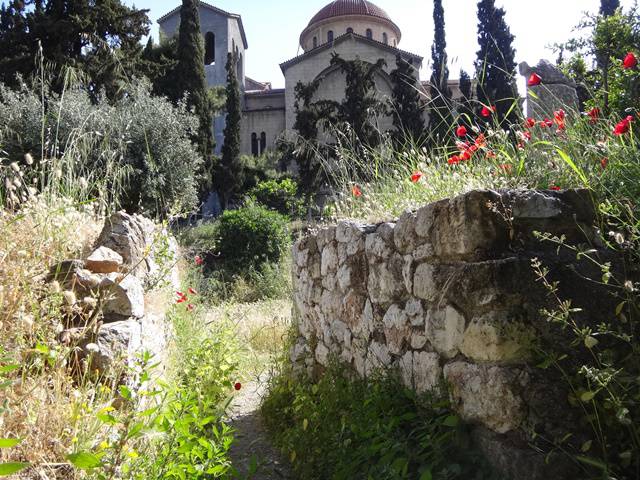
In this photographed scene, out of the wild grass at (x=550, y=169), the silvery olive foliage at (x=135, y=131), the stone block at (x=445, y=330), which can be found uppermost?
the silvery olive foliage at (x=135, y=131)

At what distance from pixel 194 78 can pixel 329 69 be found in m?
8.99

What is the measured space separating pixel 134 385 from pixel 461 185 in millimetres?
2170

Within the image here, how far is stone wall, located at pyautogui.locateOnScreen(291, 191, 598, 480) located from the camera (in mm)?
2055

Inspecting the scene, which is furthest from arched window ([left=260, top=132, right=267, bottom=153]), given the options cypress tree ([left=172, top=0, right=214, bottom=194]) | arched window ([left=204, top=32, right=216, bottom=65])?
→ cypress tree ([left=172, top=0, right=214, bottom=194])

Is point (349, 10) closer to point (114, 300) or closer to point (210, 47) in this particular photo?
point (210, 47)

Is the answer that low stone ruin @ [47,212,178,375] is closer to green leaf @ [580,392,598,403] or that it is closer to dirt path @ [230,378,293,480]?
dirt path @ [230,378,293,480]

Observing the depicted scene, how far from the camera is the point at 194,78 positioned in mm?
20109

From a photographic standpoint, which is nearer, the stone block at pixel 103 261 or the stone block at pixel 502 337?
the stone block at pixel 502 337

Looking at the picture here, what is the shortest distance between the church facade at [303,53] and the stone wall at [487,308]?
79.2 ft

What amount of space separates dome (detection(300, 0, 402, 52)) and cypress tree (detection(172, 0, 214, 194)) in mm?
12611

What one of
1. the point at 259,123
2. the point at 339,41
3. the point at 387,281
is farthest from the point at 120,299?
the point at 259,123

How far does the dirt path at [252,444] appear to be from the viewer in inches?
135

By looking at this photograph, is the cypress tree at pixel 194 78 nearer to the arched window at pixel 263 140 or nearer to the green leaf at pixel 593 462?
the arched window at pixel 263 140

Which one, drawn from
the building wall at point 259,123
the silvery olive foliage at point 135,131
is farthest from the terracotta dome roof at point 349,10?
the silvery olive foliage at point 135,131
